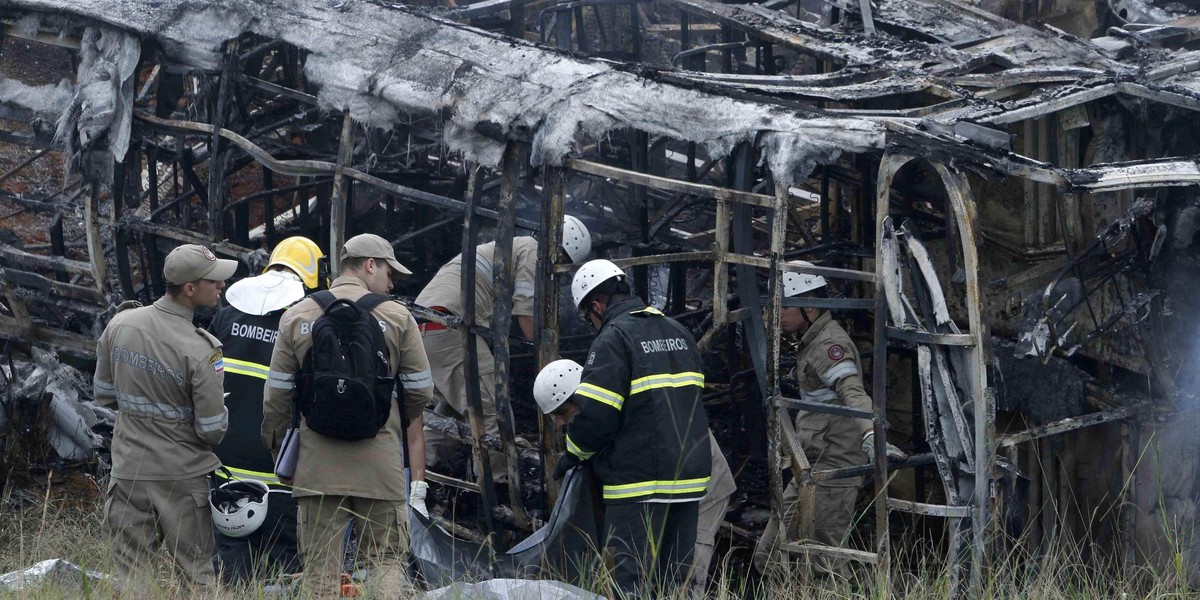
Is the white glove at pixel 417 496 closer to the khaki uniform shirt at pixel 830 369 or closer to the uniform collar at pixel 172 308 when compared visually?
the uniform collar at pixel 172 308

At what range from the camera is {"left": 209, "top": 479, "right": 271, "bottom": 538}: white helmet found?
5.45 m

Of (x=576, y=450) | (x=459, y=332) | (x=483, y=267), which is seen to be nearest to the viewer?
(x=576, y=450)

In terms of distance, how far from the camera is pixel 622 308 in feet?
17.1

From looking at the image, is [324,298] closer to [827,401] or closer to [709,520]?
[709,520]

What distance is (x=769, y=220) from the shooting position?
18.7 ft

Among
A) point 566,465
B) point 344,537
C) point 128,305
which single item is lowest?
point 344,537

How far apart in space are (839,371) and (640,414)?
5.19 ft

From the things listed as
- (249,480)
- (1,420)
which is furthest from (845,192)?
(1,420)

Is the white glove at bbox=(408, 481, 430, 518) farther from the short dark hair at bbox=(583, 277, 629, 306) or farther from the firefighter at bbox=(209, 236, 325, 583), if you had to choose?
the short dark hair at bbox=(583, 277, 629, 306)

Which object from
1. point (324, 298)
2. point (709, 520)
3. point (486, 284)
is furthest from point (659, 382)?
point (486, 284)

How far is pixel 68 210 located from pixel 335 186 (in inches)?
77.5

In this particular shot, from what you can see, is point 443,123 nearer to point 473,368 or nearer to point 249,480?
point 473,368


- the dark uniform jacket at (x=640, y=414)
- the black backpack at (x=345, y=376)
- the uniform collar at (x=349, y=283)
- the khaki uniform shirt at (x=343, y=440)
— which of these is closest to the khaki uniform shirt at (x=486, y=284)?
the uniform collar at (x=349, y=283)

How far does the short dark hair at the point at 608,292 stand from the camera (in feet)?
17.6
